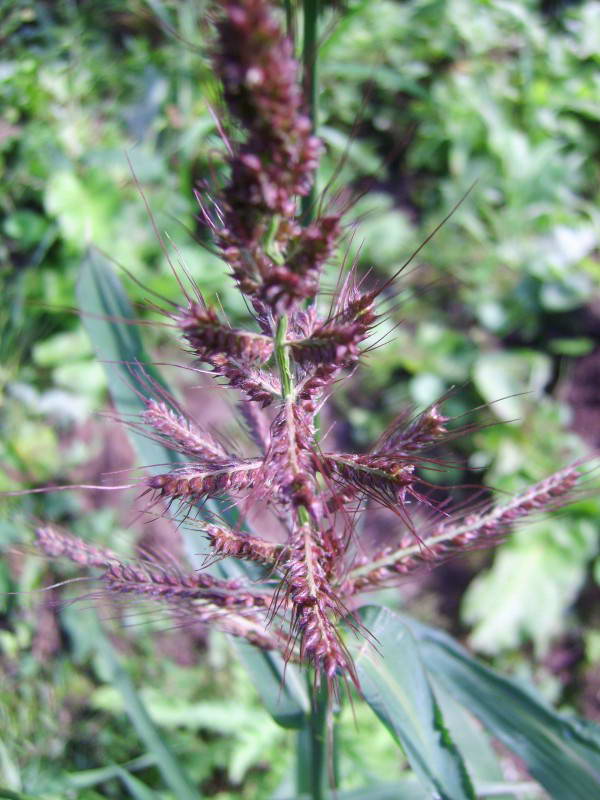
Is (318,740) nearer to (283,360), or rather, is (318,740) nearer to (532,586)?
(283,360)

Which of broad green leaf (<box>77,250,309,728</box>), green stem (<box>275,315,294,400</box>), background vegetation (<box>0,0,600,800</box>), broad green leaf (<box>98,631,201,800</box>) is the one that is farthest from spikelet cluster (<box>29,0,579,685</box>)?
background vegetation (<box>0,0,600,800</box>)

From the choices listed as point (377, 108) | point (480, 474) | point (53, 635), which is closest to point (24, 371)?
point (53, 635)

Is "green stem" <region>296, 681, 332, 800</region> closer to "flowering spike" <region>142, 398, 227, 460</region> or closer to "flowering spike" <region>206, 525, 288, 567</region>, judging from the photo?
"flowering spike" <region>206, 525, 288, 567</region>

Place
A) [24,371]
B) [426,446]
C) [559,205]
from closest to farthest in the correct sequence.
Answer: [426,446]
[24,371]
[559,205]

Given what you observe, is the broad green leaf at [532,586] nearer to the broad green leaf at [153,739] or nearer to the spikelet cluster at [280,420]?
the broad green leaf at [153,739]

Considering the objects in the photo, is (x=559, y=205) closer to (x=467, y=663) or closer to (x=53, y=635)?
(x=467, y=663)

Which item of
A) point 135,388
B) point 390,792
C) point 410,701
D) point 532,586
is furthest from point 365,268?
point 410,701

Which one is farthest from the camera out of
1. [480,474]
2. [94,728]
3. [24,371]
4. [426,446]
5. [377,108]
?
[377,108]
